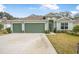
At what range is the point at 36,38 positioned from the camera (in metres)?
5.20

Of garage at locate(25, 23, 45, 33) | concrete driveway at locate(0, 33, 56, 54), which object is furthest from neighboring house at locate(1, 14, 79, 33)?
concrete driveway at locate(0, 33, 56, 54)

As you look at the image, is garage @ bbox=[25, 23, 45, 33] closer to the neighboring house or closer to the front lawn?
the neighboring house

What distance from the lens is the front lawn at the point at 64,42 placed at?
500cm

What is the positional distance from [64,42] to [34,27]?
2.22 ft

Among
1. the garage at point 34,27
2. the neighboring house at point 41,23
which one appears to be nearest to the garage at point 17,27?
the neighboring house at point 41,23

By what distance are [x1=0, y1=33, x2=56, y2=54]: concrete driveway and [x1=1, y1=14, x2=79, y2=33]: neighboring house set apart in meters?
0.12

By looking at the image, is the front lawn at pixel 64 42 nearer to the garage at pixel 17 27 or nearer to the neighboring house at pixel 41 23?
the neighboring house at pixel 41 23

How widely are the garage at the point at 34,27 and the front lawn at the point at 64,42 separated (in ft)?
0.72

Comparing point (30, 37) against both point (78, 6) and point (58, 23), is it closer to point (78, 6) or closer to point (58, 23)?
point (58, 23)

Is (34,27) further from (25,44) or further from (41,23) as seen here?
(25,44)

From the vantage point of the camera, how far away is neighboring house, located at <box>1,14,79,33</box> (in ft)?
17.0

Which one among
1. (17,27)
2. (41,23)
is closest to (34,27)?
→ (41,23)
